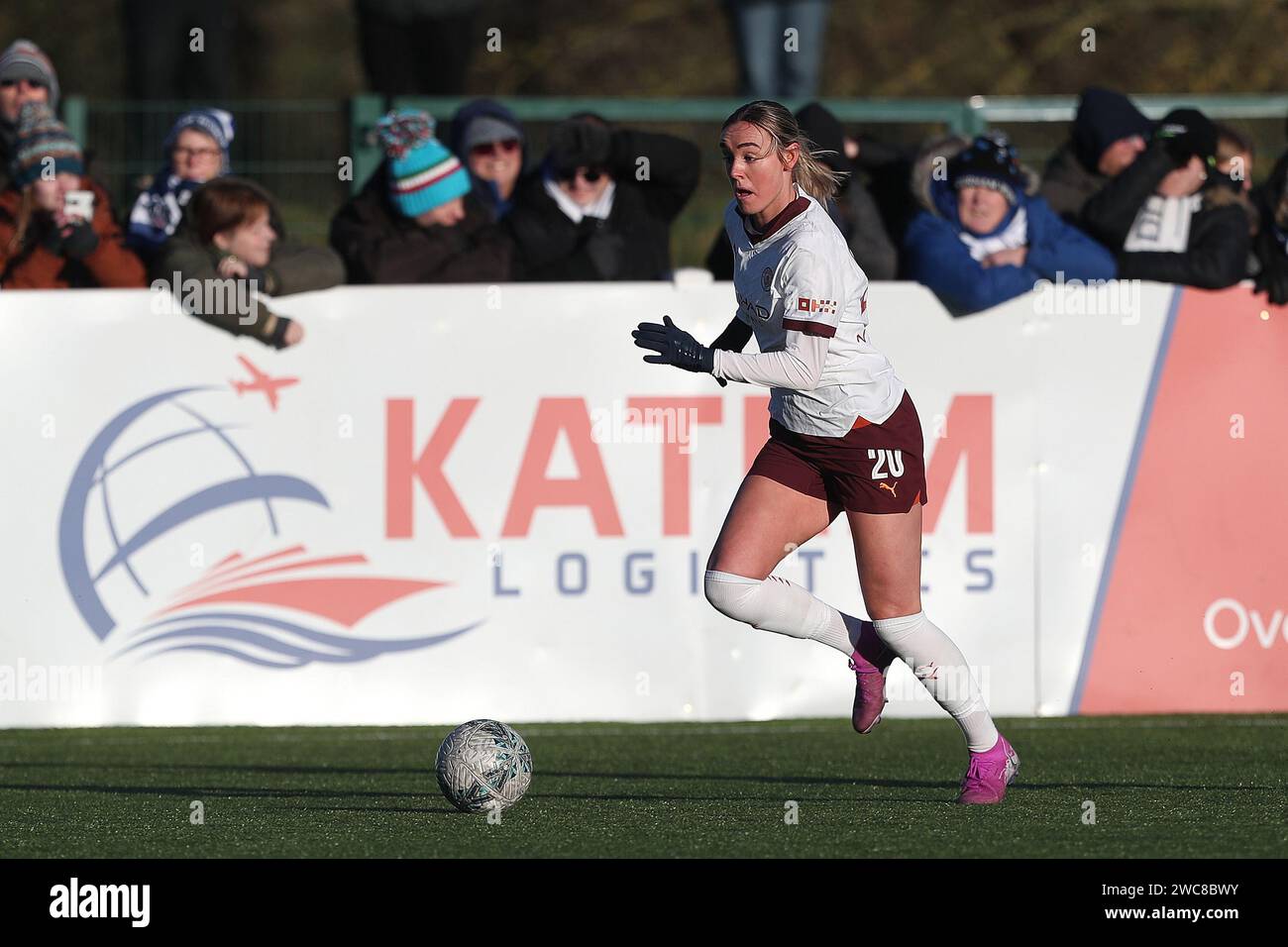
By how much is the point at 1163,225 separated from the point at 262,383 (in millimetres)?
3903

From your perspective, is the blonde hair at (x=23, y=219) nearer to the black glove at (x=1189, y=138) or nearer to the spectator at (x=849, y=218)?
the spectator at (x=849, y=218)

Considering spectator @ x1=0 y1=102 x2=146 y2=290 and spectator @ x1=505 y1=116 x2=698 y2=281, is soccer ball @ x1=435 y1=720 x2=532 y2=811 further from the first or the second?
spectator @ x1=0 y1=102 x2=146 y2=290

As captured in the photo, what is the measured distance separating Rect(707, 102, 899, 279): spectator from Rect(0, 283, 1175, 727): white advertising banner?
0.33 meters

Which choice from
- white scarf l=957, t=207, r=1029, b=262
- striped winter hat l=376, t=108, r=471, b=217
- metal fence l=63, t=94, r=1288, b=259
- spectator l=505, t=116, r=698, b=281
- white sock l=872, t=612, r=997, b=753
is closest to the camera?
white sock l=872, t=612, r=997, b=753

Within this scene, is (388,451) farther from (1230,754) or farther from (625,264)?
(1230,754)

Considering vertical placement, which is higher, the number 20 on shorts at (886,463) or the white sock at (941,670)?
the number 20 on shorts at (886,463)

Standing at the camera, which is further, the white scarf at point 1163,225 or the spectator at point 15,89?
the spectator at point 15,89

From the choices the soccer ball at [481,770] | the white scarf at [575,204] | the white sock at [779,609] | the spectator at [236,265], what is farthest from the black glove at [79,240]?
the white sock at [779,609]

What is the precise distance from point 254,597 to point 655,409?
1.84 meters

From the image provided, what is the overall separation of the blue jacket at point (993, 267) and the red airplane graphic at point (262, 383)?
2690mm

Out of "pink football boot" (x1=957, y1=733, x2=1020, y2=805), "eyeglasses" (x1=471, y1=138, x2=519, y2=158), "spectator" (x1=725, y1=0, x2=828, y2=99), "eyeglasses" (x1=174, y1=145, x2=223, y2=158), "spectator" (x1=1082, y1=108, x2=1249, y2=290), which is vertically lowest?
"pink football boot" (x1=957, y1=733, x2=1020, y2=805)

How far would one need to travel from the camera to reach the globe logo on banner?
31.4 feet

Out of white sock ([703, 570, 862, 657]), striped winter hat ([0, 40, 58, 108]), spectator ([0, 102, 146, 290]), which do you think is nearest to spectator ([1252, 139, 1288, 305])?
white sock ([703, 570, 862, 657])

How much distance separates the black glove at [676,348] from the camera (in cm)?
665
